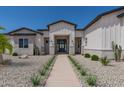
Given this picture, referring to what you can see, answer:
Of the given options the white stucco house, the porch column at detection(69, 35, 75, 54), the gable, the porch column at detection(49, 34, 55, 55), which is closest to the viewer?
the white stucco house

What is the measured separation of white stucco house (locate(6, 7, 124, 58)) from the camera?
57.9ft

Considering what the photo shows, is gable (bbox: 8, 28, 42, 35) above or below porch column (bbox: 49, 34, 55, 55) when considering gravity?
above

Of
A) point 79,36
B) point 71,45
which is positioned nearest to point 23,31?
point 71,45

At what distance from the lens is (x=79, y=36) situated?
3022 cm

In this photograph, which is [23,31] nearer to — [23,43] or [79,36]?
[23,43]

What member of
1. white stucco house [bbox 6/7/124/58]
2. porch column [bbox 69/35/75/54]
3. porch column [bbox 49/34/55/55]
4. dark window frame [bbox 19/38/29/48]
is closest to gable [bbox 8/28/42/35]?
white stucco house [bbox 6/7/124/58]

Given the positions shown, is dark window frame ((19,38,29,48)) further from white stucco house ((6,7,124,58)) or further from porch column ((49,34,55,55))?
porch column ((49,34,55,55))

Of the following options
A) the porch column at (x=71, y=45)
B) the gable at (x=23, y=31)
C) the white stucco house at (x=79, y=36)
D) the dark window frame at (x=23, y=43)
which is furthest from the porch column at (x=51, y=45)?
the dark window frame at (x=23, y=43)

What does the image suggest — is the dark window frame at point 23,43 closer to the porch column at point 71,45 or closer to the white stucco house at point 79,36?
the white stucco house at point 79,36

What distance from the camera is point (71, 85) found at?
7.72 metres
